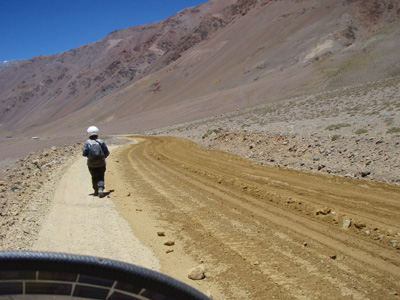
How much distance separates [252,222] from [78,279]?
14.5 feet

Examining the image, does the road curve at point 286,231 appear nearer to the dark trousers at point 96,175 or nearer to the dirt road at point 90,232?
the dirt road at point 90,232

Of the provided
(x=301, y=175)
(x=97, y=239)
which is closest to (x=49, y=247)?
(x=97, y=239)

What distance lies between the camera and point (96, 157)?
8469 mm

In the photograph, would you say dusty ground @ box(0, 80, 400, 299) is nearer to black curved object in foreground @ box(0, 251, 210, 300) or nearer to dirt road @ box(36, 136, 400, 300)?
dirt road @ box(36, 136, 400, 300)

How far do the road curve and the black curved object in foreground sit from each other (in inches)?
76.8

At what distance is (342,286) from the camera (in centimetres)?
370

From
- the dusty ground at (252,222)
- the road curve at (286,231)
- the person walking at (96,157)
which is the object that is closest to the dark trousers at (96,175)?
the person walking at (96,157)

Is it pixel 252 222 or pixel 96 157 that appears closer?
pixel 252 222

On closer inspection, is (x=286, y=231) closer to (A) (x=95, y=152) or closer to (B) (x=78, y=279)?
(B) (x=78, y=279)

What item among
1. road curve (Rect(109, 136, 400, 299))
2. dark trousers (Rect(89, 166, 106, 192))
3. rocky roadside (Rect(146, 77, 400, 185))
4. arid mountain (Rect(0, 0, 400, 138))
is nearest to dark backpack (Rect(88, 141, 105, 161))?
dark trousers (Rect(89, 166, 106, 192))

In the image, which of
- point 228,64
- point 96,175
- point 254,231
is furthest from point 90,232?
point 228,64

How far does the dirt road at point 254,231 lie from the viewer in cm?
385

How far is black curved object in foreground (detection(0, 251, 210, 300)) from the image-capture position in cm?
175

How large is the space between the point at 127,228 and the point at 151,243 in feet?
2.90
